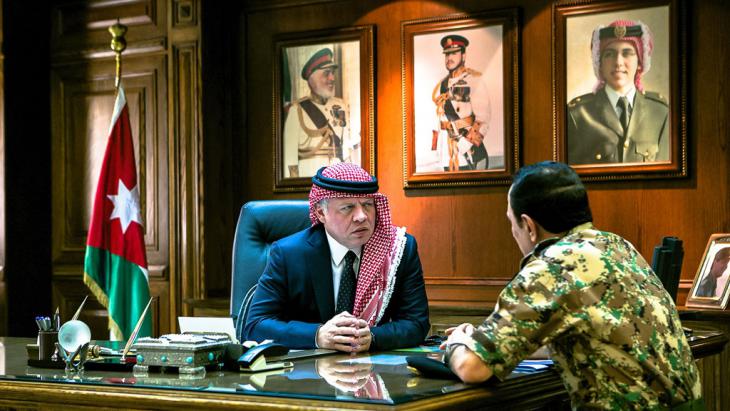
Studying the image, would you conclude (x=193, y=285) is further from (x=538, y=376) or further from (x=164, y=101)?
(x=538, y=376)

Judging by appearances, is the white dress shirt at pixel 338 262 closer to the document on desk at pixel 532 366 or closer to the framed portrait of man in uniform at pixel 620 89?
the document on desk at pixel 532 366

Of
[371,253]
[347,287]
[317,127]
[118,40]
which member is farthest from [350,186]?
[118,40]

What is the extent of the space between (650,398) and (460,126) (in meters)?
3.20

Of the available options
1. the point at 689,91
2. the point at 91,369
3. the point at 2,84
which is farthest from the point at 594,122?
the point at 2,84

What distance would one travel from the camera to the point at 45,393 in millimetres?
2314

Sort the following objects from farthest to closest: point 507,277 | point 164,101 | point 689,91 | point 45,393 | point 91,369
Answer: point 164,101
point 507,277
point 689,91
point 91,369
point 45,393

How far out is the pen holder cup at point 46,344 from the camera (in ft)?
8.85

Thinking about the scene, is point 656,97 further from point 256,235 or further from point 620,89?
point 256,235

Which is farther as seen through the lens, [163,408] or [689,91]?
[689,91]

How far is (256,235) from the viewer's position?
367cm

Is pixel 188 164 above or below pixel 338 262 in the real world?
above

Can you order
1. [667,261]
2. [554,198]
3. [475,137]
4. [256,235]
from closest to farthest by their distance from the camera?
[554,198] < [667,261] < [256,235] < [475,137]

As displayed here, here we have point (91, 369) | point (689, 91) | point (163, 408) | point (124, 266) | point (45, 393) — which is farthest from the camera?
point (124, 266)

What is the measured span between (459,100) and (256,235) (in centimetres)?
191
